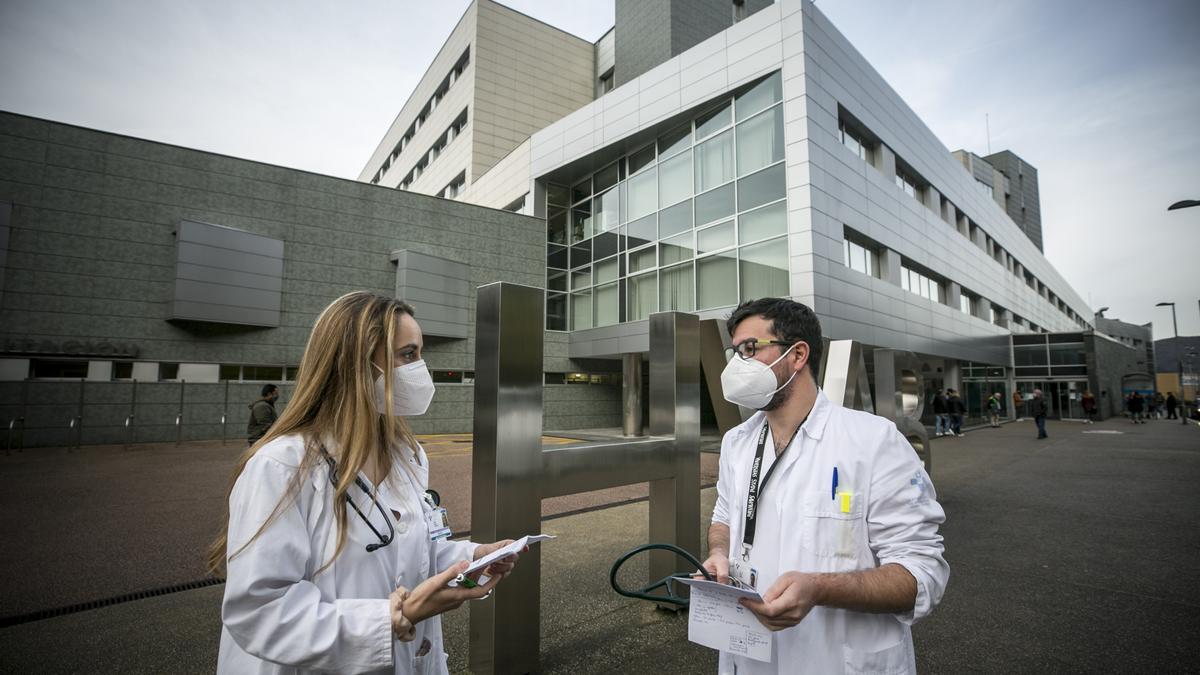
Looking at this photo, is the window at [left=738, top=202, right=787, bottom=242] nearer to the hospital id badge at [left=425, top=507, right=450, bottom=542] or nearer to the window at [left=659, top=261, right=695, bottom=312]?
the window at [left=659, top=261, right=695, bottom=312]

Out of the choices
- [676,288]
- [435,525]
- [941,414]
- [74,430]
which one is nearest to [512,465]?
[435,525]

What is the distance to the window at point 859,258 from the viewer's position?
18281 millimetres

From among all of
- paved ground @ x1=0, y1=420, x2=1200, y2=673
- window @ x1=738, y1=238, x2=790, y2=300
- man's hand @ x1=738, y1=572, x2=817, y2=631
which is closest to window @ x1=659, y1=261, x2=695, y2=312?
window @ x1=738, y1=238, x2=790, y2=300

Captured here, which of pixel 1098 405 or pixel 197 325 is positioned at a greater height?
pixel 197 325

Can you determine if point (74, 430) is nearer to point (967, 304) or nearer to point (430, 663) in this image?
point (430, 663)

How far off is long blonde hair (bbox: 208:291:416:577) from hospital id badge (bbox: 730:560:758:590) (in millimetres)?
1398

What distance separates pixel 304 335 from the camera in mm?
18797

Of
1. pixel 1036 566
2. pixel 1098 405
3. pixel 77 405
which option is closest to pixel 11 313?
pixel 77 405

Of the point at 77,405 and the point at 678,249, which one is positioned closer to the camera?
the point at 77,405

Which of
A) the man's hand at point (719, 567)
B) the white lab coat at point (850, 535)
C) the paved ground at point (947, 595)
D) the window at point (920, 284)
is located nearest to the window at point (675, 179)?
the window at point (920, 284)

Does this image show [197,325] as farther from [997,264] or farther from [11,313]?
[997,264]

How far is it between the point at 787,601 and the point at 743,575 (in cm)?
55

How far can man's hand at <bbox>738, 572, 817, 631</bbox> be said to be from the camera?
5.06 feet

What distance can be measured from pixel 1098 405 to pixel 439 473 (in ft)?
129
